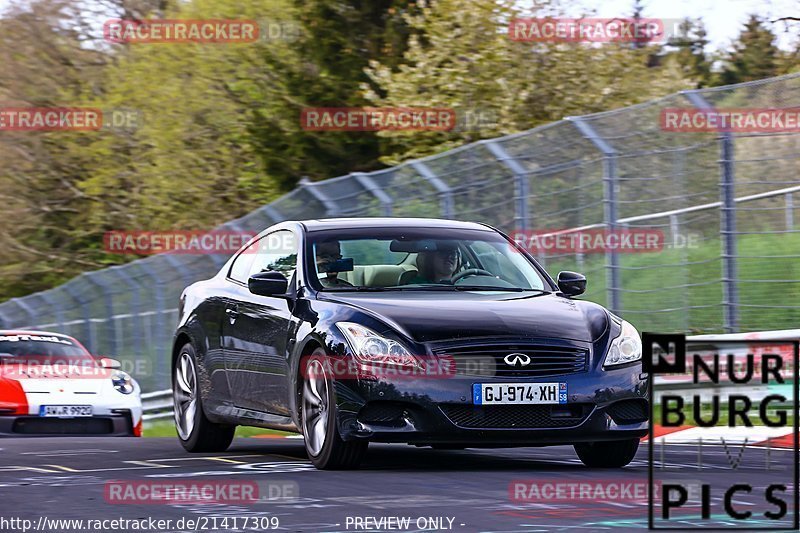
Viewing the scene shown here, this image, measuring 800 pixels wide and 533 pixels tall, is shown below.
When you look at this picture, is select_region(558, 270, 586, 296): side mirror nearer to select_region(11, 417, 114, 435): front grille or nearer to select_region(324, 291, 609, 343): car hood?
select_region(324, 291, 609, 343): car hood

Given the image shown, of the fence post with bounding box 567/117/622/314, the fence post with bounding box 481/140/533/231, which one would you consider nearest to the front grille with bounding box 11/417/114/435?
the fence post with bounding box 481/140/533/231

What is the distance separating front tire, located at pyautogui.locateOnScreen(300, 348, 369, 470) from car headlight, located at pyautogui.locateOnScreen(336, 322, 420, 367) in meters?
0.25

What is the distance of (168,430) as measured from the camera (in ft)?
66.8

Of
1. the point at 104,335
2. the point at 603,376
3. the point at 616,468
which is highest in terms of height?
the point at 603,376

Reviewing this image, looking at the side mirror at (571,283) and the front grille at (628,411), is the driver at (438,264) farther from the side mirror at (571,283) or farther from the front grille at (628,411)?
the front grille at (628,411)

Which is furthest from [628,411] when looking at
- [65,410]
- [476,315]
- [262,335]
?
[65,410]

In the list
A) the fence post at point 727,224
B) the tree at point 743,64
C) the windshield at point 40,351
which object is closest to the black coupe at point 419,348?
the fence post at point 727,224

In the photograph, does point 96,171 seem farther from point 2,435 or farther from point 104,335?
point 2,435

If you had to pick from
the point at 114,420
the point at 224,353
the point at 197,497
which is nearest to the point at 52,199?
the point at 114,420

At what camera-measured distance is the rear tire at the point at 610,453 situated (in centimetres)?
950

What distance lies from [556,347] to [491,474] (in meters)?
0.78

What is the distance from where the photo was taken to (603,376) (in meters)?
9.06

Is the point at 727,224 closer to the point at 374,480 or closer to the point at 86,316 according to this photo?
the point at 374,480

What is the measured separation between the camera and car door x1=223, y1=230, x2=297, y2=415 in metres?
10.0
